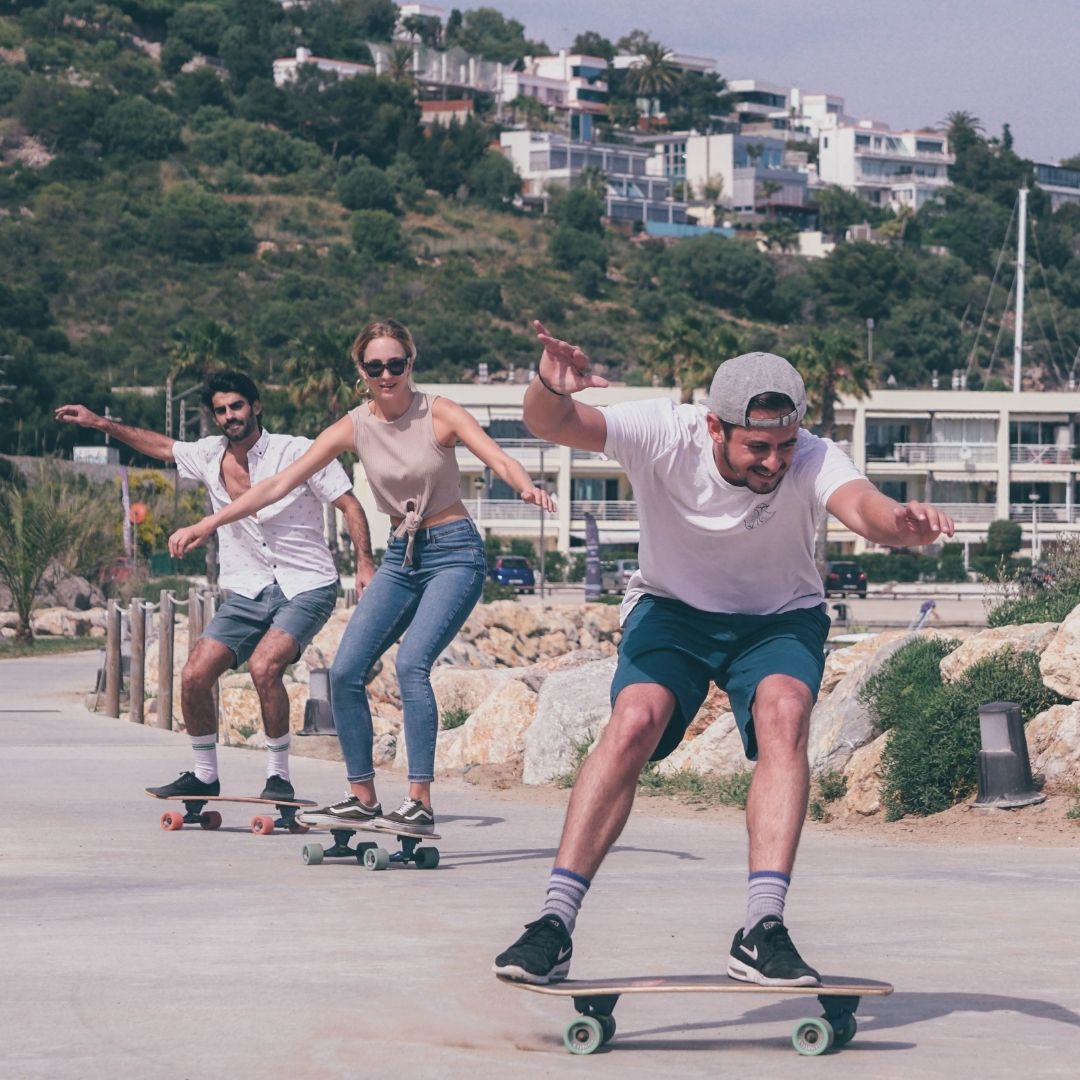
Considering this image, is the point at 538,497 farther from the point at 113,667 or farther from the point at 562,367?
the point at 113,667

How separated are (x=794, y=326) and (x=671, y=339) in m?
72.6

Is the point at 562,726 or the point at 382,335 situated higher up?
the point at 382,335

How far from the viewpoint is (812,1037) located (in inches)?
176

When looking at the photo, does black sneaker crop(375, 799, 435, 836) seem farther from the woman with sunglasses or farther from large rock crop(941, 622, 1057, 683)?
large rock crop(941, 622, 1057, 683)

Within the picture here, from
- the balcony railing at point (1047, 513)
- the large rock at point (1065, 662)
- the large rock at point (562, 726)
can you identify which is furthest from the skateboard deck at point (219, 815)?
the balcony railing at point (1047, 513)

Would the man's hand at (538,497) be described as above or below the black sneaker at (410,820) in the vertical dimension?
above

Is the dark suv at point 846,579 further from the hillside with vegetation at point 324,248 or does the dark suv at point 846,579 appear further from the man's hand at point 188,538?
the man's hand at point 188,538

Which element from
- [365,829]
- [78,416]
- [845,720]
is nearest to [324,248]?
[845,720]

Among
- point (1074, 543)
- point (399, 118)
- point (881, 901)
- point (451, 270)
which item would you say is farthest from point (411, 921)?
point (399, 118)

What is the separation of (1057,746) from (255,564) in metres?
3.84

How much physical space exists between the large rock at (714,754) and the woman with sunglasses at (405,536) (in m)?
3.34

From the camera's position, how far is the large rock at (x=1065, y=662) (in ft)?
32.1

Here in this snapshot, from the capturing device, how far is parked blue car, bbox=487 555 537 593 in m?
64.8

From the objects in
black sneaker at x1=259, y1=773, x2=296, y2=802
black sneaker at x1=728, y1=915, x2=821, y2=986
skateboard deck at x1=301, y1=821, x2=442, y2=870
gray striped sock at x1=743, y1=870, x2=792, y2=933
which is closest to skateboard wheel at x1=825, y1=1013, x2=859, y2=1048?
black sneaker at x1=728, y1=915, x2=821, y2=986
